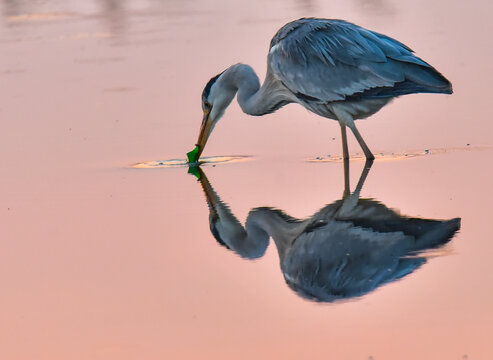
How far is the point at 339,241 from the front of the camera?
7.74 meters

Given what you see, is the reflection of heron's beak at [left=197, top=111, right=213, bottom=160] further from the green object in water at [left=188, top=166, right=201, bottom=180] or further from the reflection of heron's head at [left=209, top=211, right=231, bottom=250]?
the reflection of heron's head at [left=209, top=211, right=231, bottom=250]

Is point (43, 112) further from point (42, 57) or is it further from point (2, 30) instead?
point (2, 30)

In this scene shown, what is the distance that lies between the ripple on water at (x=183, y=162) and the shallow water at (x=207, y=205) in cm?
6

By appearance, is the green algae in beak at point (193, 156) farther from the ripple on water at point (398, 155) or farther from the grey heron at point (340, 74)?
the ripple on water at point (398, 155)

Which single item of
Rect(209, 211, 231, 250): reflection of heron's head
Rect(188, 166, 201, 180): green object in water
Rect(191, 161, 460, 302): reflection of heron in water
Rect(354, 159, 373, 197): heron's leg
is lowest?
Rect(188, 166, 201, 180): green object in water

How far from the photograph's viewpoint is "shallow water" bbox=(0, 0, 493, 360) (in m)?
6.17

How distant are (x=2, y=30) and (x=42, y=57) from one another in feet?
10.9

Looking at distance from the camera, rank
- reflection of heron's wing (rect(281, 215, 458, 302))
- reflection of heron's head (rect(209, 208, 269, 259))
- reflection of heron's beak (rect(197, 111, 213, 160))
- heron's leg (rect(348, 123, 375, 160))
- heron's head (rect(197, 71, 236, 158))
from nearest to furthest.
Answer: reflection of heron's wing (rect(281, 215, 458, 302)) < reflection of heron's head (rect(209, 208, 269, 259)) < heron's leg (rect(348, 123, 375, 160)) < reflection of heron's beak (rect(197, 111, 213, 160)) < heron's head (rect(197, 71, 236, 158))

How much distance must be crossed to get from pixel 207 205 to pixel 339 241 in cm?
167

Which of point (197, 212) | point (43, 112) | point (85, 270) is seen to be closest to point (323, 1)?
point (43, 112)

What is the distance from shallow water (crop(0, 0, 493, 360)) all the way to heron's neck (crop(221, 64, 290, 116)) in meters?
0.34

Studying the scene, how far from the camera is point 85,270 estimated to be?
754 cm

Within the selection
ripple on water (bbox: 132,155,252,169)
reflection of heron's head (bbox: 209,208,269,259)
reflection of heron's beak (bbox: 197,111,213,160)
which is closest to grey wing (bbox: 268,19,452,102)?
ripple on water (bbox: 132,155,252,169)

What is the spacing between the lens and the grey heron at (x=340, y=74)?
9.71 meters
